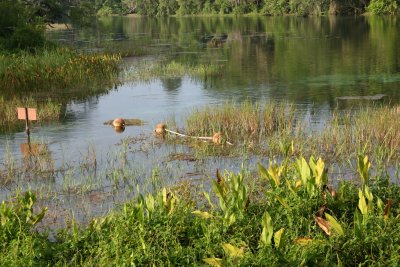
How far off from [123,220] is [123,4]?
425 feet

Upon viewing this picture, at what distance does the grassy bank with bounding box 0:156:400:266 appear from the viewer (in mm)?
6742

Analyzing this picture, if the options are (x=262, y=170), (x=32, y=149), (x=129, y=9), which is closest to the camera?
(x=262, y=170)

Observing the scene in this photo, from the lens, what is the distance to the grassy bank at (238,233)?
265 inches

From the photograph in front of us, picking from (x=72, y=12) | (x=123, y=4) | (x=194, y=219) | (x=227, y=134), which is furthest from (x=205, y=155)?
(x=123, y=4)

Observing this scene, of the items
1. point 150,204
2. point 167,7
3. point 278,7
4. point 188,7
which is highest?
point 167,7

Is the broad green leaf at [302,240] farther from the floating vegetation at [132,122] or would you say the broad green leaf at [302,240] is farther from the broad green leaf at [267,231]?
the floating vegetation at [132,122]

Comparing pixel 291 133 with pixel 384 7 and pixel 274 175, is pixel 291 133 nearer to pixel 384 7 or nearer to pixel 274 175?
pixel 274 175

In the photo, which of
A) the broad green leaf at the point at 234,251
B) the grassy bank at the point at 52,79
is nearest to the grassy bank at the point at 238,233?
the broad green leaf at the point at 234,251

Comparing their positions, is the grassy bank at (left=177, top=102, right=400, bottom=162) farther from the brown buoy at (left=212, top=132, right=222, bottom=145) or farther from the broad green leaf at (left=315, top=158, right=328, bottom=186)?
the broad green leaf at (left=315, top=158, right=328, bottom=186)

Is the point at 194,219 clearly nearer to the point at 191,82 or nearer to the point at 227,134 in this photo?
the point at 227,134

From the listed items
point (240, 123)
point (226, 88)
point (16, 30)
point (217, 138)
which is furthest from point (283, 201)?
point (16, 30)

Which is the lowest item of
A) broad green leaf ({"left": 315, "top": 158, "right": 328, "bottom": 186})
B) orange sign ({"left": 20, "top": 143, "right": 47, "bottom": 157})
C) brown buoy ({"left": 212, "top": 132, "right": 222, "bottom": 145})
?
orange sign ({"left": 20, "top": 143, "right": 47, "bottom": 157})

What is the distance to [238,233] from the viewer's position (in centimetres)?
720

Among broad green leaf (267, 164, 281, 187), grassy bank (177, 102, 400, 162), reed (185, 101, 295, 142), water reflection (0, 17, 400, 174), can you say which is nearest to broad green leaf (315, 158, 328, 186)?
broad green leaf (267, 164, 281, 187)
